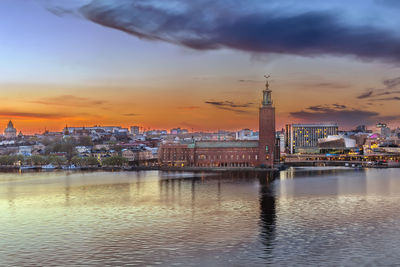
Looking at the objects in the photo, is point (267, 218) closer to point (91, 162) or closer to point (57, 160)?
point (91, 162)

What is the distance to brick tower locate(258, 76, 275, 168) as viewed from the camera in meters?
80.2

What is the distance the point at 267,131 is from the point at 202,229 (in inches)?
2296

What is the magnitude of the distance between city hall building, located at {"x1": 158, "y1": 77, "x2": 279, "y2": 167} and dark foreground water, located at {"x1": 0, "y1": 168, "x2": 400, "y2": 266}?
41735 mm

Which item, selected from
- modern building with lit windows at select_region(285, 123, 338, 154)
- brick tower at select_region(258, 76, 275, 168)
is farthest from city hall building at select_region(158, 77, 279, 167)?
modern building with lit windows at select_region(285, 123, 338, 154)

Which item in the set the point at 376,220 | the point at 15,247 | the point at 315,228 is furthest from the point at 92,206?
the point at 376,220

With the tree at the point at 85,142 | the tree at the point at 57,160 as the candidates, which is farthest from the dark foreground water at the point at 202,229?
the tree at the point at 85,142

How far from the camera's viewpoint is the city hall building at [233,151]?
3169 inches

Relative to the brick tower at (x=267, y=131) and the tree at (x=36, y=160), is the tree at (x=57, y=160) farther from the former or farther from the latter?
the brick tower at (x=267, y=131)

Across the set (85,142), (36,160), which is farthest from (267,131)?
(85,142)

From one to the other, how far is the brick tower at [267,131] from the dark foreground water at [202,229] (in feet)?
135

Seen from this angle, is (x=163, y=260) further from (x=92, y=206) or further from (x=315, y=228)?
(x=92, y=206)

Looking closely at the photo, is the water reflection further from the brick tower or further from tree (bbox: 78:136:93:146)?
tree (bbox: 78:136:93:146)

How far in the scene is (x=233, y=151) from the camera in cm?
8469

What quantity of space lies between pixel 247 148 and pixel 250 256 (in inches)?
2583
